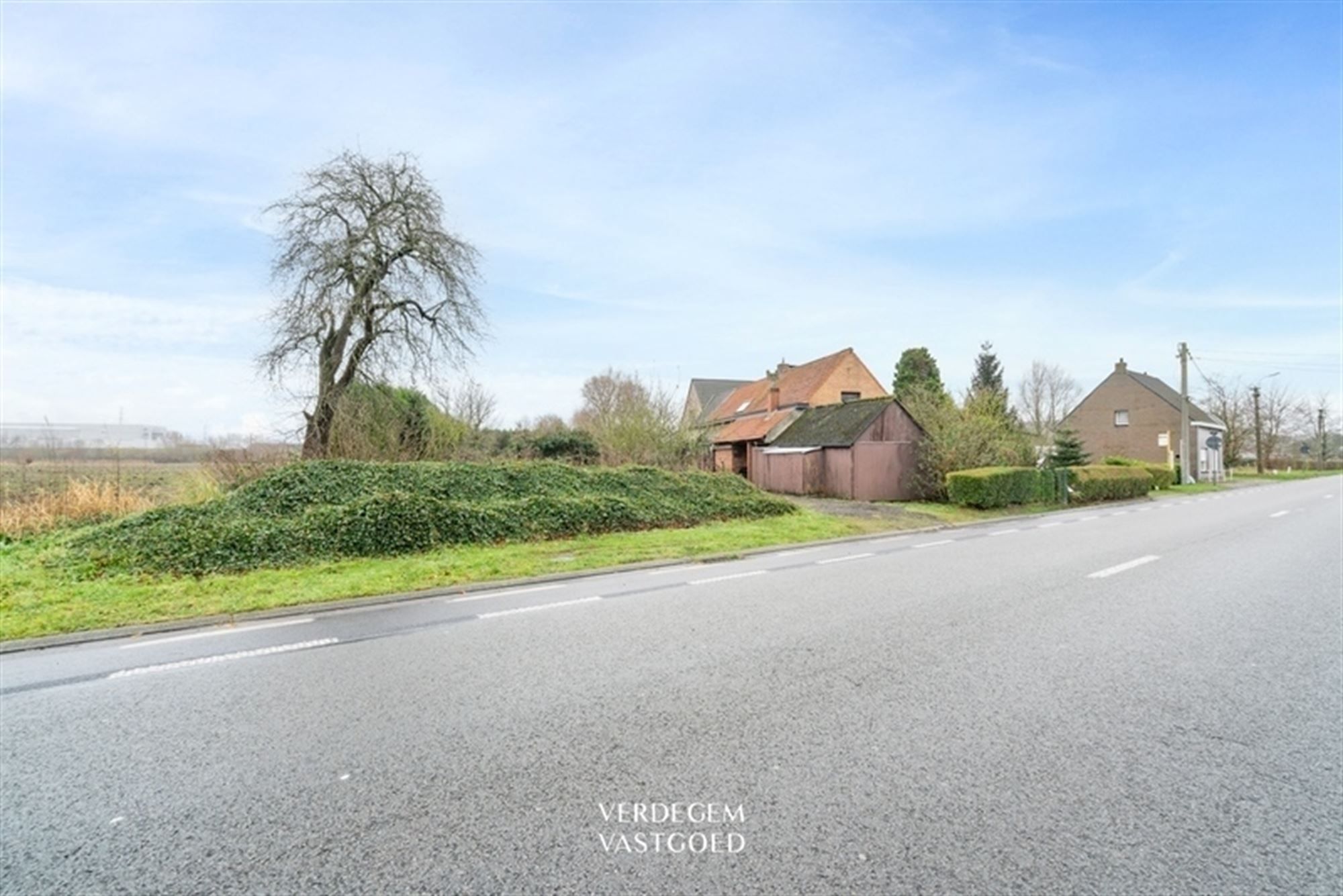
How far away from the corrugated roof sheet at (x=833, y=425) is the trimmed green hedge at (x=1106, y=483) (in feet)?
25.0

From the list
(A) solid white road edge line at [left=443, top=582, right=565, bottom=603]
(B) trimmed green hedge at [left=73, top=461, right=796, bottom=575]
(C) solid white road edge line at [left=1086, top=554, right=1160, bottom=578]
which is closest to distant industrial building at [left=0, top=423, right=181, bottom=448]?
(B) trimmed green hedge at [left=73, top=461, right=796, bottom=575]

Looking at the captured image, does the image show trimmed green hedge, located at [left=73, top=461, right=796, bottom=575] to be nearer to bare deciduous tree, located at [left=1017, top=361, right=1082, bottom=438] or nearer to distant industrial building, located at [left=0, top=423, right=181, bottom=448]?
distant industrial building, located at [left=0, top=423, right=181, bottom=448]

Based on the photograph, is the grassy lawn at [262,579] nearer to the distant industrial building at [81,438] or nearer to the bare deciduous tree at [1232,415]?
the distant industrial building at [81,438]

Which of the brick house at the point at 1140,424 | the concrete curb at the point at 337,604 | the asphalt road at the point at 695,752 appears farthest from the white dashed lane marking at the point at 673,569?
the brick house at the point at 1140,424

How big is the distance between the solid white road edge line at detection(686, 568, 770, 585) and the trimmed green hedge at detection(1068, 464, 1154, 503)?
18530 millimetres

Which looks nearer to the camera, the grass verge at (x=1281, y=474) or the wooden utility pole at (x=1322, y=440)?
the grass verge at (x=1281, y=474)

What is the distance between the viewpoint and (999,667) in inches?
174

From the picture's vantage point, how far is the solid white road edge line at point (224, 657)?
15.3 ft

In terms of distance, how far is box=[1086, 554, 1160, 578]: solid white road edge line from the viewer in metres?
8.03

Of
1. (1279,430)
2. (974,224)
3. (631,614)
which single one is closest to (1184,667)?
(631,614)

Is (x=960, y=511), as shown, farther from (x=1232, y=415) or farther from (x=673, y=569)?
(x=1232, y=415)

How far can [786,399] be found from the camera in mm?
35031

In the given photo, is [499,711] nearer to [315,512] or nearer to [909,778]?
[909,778]

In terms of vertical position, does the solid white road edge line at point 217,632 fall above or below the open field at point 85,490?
below
